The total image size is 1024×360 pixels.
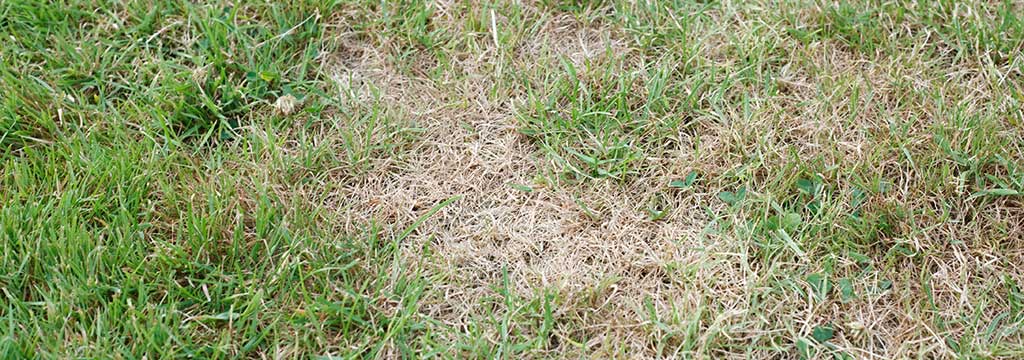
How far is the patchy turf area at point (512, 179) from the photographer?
2.33 m

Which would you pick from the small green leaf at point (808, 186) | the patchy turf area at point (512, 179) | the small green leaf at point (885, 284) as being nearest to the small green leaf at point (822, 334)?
the patchy turf area at point (512, 179)

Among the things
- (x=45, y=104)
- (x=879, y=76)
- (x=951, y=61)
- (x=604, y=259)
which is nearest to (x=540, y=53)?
(x=604, y=259)

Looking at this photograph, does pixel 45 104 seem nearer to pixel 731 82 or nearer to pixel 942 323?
pixel 731 82

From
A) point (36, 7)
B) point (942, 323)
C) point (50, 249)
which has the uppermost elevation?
point (36, 7)

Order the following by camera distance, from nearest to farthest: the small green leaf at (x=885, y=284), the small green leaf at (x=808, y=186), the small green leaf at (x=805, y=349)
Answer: the small green leaf at (x=805, y=349) → the small green leaf at (x=885, y=284) → the small green leaf at (x=808, y=186)

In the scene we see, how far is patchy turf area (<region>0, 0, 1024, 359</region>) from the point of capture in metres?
2.33

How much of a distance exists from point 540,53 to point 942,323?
4.47 feet

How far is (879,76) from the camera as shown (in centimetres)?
284

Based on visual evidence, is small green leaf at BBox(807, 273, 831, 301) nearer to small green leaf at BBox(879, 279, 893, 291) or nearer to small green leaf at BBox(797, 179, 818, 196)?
small green leaf at BBox(879, 279, 893, 291)

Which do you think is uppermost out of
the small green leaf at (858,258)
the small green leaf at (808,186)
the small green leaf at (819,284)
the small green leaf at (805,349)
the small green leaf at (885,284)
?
the small green leaf at (808,186)

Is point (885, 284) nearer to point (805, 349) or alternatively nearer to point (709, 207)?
point (805, 349)

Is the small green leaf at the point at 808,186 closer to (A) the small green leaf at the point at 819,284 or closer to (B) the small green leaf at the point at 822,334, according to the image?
(A) the small green leaf at the point at 819,284

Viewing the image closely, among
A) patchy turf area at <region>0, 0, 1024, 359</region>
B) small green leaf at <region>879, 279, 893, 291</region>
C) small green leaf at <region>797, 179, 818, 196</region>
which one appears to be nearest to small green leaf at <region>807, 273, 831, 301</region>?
patchy turf area at <region>0, 0, 1024, 359</region>

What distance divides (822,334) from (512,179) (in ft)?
2.99
